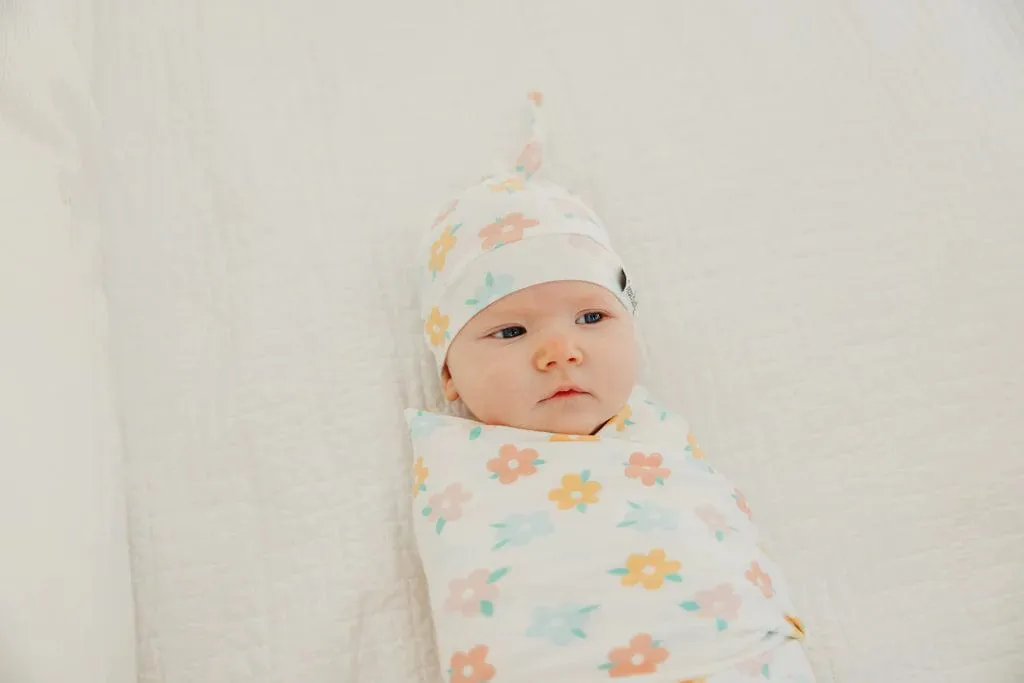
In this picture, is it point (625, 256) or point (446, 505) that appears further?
point (625, 256)

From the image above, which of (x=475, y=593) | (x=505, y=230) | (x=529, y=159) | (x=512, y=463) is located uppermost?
(x=529, y=159)

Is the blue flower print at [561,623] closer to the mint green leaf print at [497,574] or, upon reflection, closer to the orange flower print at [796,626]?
the mint green leaf print at [497,574]

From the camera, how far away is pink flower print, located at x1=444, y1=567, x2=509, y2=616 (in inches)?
31.9

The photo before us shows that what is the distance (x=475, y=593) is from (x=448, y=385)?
27 centimetres

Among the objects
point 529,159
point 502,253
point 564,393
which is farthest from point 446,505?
point 529,159

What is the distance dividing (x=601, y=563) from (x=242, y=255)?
65 cm

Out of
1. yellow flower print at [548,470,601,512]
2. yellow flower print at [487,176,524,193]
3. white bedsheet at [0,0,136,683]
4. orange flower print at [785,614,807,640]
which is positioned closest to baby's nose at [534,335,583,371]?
yellow flower print at [548,470,601,512]

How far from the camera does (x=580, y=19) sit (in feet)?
4.70

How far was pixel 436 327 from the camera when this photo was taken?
3.30 ft

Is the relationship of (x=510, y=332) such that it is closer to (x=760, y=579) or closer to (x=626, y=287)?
Answer: (x=626, y=287)

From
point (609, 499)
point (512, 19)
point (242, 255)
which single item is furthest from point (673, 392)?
point (512, 19)

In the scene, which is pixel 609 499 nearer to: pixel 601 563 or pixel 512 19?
pixel 601 563

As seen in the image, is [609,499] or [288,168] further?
[288,168]

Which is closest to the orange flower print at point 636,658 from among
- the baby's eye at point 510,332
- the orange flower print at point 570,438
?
the orange flower print at point 570,438
